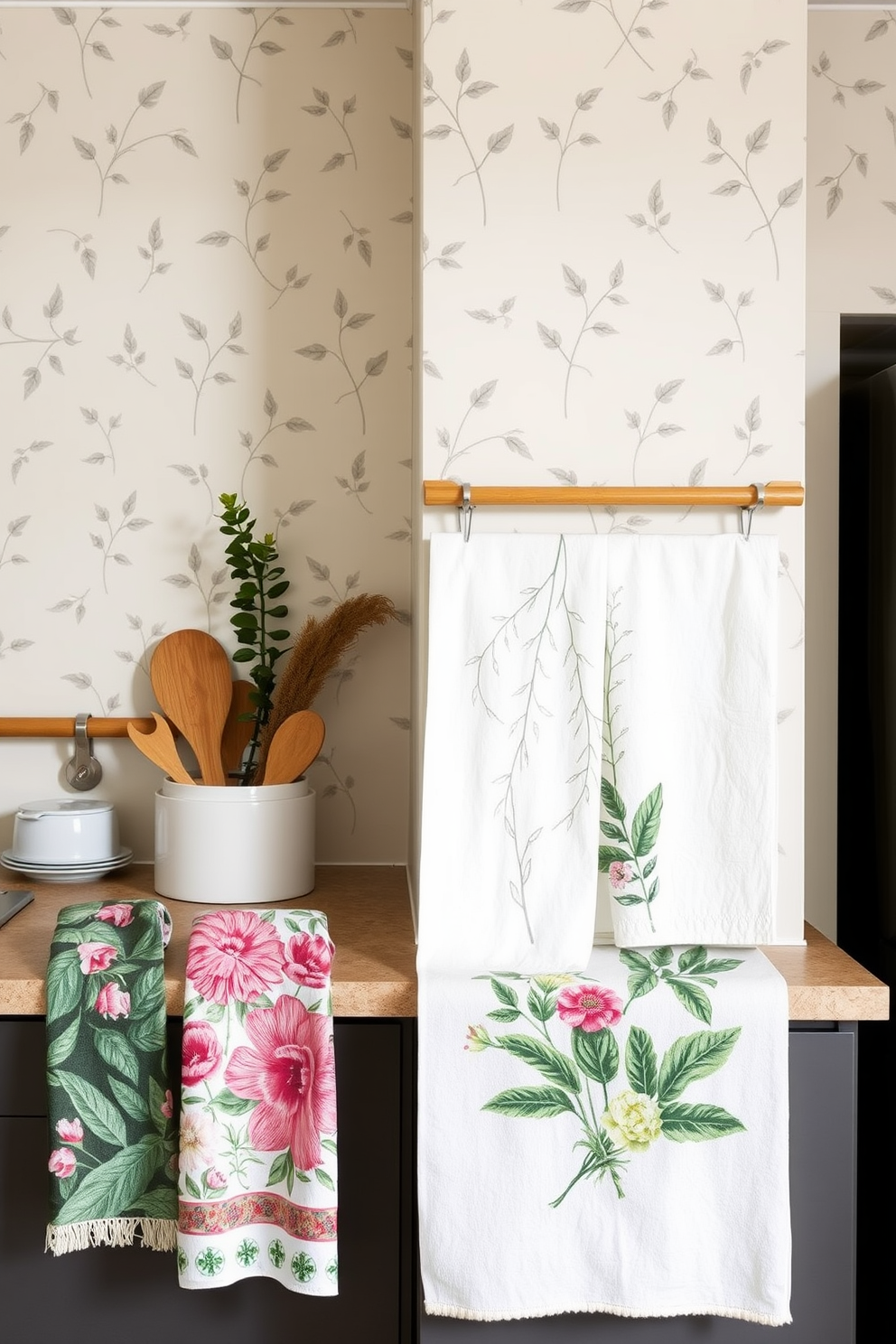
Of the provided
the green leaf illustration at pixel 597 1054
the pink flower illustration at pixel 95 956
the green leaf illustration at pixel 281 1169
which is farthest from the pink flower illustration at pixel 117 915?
the green leaf illustration at pixel 597 1054

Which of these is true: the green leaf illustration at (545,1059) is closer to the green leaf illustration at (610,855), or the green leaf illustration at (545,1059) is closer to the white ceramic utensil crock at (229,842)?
the green leaf illustration at (610,855)

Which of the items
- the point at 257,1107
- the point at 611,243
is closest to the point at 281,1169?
the point at 257,1107

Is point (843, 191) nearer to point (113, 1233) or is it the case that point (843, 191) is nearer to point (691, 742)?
point (691, 742)

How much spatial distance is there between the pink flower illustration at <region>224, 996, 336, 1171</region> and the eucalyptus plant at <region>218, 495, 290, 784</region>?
498 millimetres

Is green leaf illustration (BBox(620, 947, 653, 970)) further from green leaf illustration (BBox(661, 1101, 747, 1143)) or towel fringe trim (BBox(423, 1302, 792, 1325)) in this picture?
towel fringe trim (BBox(423, 1302, 792, 1325))

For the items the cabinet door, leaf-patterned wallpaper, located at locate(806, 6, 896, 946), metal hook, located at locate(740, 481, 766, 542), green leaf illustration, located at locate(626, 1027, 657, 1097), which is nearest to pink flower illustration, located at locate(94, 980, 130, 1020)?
the cabinet door

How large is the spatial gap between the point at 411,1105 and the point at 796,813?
0.57 m

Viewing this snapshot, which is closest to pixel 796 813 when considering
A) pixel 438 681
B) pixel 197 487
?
pixel 438 681

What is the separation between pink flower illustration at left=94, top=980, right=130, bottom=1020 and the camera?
1.10m

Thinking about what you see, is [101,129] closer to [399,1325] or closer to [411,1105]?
[411,1105]

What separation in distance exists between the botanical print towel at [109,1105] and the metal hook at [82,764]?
572 mm

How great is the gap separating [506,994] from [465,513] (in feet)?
1.79

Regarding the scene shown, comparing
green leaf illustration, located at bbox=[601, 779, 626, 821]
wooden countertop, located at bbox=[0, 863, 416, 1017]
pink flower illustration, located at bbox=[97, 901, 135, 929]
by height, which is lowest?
wooden countertop, located at bbox=[0, 863, 416, 1017]

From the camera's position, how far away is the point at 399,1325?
1160 millimetres
